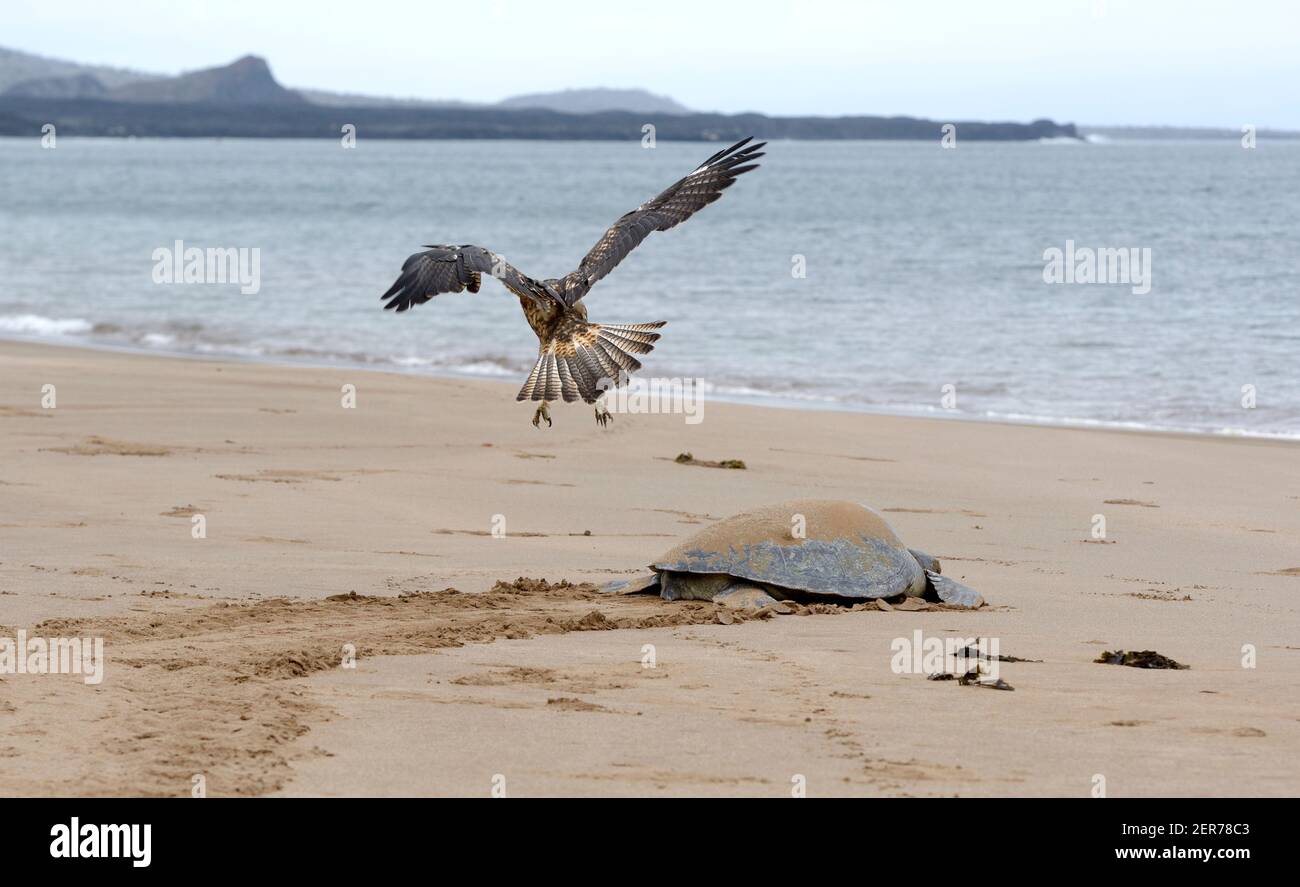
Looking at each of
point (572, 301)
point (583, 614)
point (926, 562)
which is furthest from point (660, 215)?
point (583, 614)

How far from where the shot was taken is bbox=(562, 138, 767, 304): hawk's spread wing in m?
9.03

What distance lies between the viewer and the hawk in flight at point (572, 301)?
25.0ft

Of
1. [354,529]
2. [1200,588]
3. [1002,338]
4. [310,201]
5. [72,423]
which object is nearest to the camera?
[1200,588]

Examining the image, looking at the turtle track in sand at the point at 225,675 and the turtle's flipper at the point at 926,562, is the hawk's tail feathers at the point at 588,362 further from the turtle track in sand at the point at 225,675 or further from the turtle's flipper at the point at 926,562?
the turtle's flipper at the point at 926,562

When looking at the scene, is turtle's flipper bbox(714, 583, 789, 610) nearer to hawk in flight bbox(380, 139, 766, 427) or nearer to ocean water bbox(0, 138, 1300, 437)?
hawk in flight bbox(380, 139, 766, 427)

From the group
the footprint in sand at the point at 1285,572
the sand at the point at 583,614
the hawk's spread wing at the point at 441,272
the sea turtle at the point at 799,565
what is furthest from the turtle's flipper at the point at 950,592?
the hawk's spread wing at the point at 441,272

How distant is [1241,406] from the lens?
17.6 m

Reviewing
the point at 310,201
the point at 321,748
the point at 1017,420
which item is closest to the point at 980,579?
the point at 321,748

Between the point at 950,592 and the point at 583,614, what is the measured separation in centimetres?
196

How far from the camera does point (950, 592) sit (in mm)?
8023

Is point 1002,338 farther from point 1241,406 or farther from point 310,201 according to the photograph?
point 310,201

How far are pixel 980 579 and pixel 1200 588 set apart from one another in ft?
4.02

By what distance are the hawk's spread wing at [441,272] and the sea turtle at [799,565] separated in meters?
1.79

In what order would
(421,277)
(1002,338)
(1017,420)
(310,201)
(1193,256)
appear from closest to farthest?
(421,277), (1017,420), (1002,338), (1193,256), (310,201)
